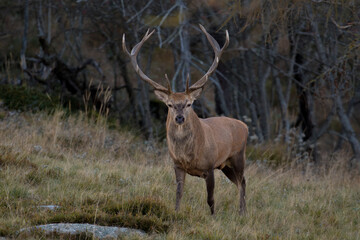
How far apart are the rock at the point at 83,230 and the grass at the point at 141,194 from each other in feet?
0.33

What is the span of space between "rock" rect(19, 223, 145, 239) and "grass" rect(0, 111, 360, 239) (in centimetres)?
10

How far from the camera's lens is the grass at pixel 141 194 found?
209 inches

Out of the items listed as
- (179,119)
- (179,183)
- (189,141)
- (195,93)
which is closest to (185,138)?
(189,141)

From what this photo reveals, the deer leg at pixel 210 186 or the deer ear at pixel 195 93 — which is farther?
the deer ear at pixel 195 93

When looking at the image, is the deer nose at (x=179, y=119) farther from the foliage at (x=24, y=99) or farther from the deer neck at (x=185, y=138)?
the foliage at (x=24, y=99)

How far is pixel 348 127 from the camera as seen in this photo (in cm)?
1170

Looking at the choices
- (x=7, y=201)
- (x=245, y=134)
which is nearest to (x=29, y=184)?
(x=7, y=201)

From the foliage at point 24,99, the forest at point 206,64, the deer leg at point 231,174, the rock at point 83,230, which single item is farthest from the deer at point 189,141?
the foliage at point 24,99

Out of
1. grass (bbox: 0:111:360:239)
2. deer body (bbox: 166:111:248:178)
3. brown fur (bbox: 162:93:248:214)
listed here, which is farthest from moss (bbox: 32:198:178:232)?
deer body (bbox: 166:111:248:178)

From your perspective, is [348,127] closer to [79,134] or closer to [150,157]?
[150,157]

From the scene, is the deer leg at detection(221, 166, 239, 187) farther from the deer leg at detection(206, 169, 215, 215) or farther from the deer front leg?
the deer front leg

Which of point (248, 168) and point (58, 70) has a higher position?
point (58, 70)

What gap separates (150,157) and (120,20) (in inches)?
170

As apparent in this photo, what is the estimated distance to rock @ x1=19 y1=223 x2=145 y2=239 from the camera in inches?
186
